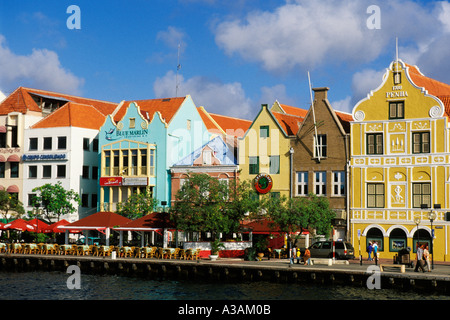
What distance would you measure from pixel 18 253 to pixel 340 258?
30804 millimetres

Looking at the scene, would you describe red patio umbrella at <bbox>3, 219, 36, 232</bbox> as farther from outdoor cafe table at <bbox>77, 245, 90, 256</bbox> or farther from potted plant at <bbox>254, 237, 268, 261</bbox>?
potted plant at <bbox>254, 237, 268, 261</bbox>

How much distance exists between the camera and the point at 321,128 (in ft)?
237

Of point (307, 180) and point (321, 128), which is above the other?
point (321, 128)

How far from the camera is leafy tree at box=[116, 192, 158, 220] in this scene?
75562mm

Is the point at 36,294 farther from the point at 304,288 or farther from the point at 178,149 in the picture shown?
the point at 178,149

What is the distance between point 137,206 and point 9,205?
17.3 m

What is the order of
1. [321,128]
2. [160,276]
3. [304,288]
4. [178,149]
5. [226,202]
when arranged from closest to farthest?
[304,288], [160,276], [226,202], [321,128], [178,149]

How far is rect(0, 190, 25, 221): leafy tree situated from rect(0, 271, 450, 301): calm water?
2506cm

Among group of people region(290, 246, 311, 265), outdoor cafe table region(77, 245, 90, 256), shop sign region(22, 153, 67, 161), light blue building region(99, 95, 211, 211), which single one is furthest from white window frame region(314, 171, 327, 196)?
shop sign region(22, 153, 67, 161)

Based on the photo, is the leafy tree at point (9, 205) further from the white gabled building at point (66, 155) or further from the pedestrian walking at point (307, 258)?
the pedestrian walking at point (307, 258)

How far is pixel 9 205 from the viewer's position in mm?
84062

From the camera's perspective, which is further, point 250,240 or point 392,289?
point 250,240

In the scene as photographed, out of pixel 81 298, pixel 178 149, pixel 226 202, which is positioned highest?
pixel 178 149

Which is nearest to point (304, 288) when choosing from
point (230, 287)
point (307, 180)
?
point (230, 287)
